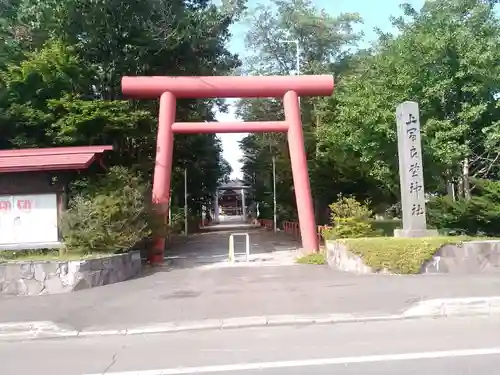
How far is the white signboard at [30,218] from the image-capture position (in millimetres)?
12852

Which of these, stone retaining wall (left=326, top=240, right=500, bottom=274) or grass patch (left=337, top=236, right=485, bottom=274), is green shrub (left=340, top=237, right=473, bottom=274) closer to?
grass patch (left=337, top=236, right=485, bottom=274)

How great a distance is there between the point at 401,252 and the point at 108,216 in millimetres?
7141

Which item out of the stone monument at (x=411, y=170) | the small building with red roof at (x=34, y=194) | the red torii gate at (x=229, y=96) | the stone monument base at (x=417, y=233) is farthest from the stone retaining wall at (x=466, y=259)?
the small building with red roof at (x=34, y=194)

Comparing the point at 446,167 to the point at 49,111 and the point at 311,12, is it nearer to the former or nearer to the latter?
the point at 49,111

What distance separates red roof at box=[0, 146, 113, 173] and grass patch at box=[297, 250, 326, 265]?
21.6 feet

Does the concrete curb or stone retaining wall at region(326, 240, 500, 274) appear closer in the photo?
the concrete curb

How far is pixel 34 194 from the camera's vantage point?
42.8 feet

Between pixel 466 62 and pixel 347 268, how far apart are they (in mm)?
7139

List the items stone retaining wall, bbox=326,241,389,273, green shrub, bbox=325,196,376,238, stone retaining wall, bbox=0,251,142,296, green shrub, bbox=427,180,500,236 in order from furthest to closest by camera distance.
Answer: green shrub, bbox=325,196,376,238 < green shrub, bbox=427,180,500,236 < stone retaining wall, bbox=326,241,389,273 < stone retaining wall, bbox=0,251,142,296

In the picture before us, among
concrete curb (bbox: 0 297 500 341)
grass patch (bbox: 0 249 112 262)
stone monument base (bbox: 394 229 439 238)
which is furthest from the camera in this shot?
stone monument base (bbox: 394 229 439 238)

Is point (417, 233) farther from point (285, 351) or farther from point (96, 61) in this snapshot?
point (96, 61)

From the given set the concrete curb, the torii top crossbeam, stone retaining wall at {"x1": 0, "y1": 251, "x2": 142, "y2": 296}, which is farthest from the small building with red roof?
the concrete curb

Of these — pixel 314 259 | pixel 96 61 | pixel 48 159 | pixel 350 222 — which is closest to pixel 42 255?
pixel 48 159

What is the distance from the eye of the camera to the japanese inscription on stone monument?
45.6ft
